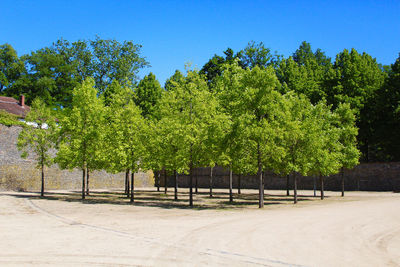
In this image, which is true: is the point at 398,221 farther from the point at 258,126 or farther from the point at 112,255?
the point at 112,255

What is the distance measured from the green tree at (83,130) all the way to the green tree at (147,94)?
32.4 m

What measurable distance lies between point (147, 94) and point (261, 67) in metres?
21.4

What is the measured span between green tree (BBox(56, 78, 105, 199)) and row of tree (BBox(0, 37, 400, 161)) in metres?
18.6

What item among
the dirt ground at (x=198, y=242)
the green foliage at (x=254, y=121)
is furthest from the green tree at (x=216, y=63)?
the dirt ground at (x=198, y=242)

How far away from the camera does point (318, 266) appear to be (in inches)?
321

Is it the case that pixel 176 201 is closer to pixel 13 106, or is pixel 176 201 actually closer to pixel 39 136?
pixel 39 136

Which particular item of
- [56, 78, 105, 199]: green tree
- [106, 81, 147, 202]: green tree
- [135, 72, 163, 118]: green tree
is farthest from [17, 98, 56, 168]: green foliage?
[135, 72, 163, 118]: green tree

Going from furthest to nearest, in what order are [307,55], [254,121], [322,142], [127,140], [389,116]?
[307,55] < [389,116] < [127,140] < [322,142] < [254,121]

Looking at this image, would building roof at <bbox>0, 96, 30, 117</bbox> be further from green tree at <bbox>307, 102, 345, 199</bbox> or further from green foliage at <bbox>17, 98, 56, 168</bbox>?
green tree at <bbox>307, 102, 345, 199</bbox>

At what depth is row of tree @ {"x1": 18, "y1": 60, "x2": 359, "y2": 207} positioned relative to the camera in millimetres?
24031

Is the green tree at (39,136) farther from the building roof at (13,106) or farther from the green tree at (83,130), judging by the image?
the building roof at (13,106)

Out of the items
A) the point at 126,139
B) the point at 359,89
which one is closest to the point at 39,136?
the point at 126,139

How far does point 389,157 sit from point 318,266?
51.2 m

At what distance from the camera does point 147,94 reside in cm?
6512
